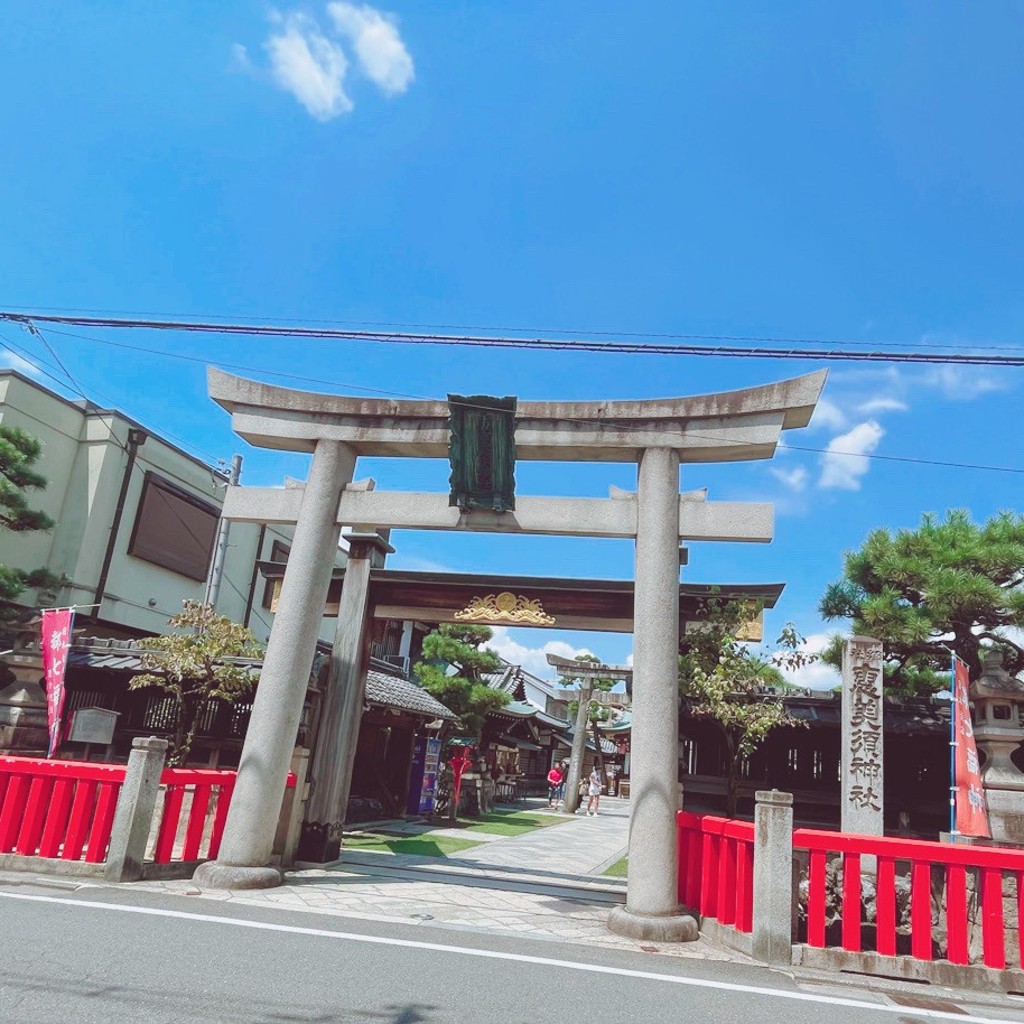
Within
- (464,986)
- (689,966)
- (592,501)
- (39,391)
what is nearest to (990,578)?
(592,501)

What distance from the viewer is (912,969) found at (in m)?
6.62

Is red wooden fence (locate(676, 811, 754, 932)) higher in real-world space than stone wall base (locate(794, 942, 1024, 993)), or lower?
higher

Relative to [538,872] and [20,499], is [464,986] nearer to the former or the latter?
[538,872]

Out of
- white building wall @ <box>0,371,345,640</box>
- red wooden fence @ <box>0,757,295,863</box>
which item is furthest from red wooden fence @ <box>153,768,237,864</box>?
white building wall @ <box>0,371,345,640</box>

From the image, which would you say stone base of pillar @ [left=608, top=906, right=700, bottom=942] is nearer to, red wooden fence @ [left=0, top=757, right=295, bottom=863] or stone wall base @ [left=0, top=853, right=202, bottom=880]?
red wooden fence @ [left=0, top=757, right=295, bottom=863]

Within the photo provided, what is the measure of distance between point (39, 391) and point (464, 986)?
18534 mm

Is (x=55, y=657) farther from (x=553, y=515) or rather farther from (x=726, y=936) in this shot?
(x=726, y=936)

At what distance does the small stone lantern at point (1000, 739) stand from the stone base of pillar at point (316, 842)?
887 centimetres

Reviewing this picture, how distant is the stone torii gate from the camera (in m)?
8.34

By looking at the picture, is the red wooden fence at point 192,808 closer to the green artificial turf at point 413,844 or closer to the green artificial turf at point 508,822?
the green artificial turf at point 413,844

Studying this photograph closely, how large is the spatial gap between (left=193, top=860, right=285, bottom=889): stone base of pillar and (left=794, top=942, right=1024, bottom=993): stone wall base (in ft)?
18.6

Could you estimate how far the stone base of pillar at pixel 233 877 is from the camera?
8.37 m

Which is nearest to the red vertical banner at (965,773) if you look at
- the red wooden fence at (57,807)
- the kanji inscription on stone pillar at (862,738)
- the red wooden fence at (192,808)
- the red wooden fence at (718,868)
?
the kanji inscription on stone pillar at (862,738)

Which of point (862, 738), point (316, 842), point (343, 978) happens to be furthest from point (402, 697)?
point (343, 978)
